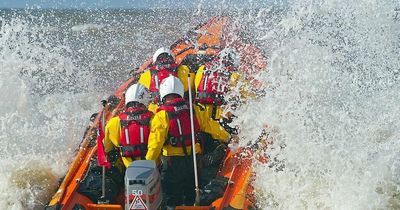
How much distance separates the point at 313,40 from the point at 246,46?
130 centimetres

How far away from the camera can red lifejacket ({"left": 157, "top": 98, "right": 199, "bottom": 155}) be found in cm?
541

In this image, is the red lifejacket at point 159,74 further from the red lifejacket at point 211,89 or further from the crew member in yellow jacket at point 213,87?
the red lifejacket at point 211,89

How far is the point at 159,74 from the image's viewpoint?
7492 mm

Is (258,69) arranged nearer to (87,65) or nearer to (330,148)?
(330,148)

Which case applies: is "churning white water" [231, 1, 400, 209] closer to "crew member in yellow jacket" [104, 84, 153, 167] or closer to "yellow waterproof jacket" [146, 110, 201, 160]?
"yellow waterproof jacket" [146, 110, 201, 160]

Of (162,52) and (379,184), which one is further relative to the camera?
(162,52)

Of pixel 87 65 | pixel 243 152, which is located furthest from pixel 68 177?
pixel 87 65

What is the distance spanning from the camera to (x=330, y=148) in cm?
584

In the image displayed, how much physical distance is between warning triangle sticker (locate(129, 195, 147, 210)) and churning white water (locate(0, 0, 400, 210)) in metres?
1.27

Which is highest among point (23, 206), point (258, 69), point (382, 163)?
point (258, 69)

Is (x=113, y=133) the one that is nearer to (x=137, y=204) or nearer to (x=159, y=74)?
(x=137, y=204)

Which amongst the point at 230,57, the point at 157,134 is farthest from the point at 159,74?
the point at 157,134

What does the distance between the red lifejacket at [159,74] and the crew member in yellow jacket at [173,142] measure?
1.78m

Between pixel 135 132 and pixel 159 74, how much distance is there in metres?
2.20
